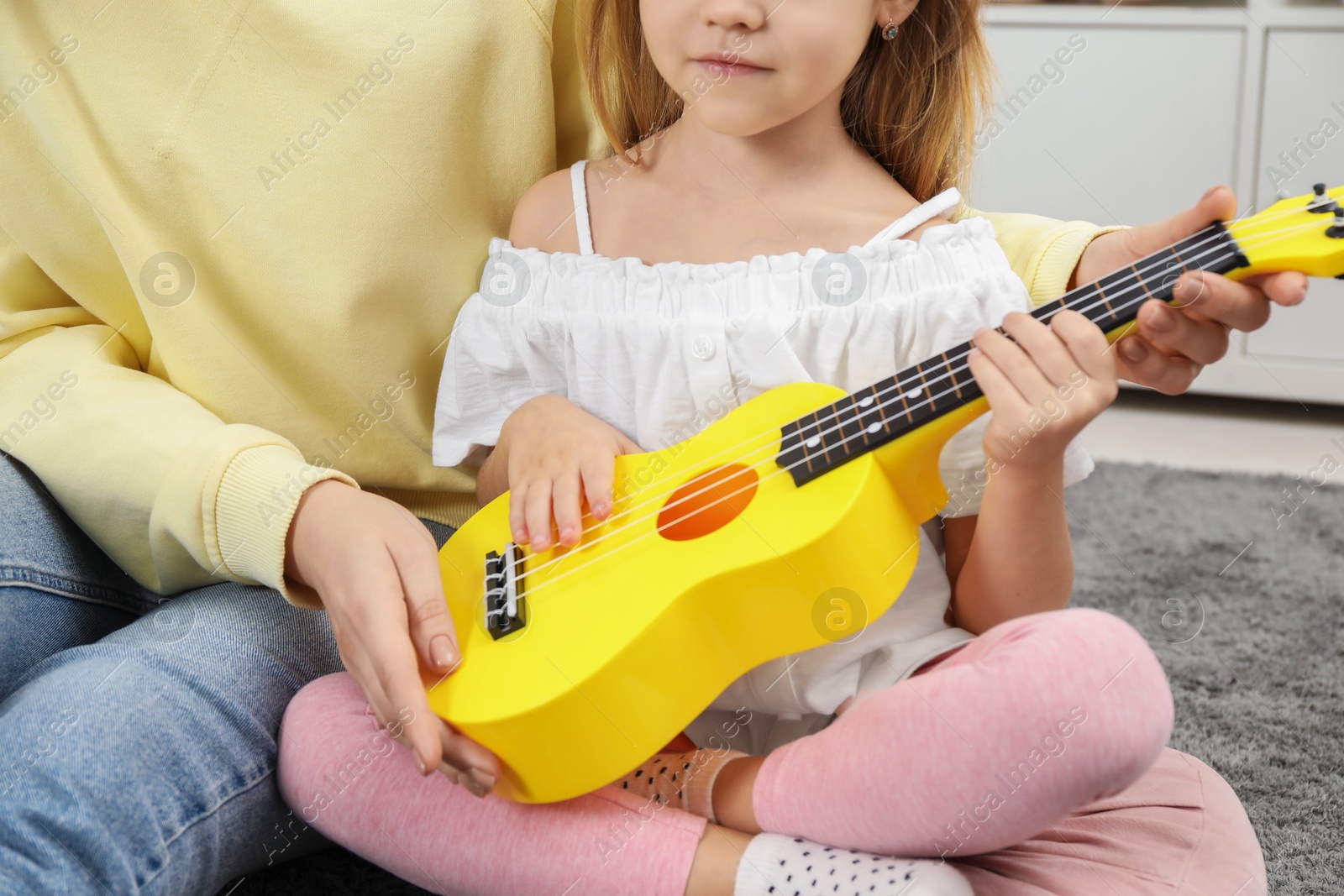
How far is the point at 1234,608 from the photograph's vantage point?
118cm

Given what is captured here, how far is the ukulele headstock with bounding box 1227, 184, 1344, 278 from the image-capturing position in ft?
1.87

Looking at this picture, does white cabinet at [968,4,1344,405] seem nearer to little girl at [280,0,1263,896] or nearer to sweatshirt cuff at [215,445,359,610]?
little girl at [280,0,1263,896]

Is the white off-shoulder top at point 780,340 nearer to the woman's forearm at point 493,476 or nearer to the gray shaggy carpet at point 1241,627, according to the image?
the woman's forearm at point 493,476

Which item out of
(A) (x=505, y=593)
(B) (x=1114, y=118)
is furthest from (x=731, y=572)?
(B) (x=1114, y=118)

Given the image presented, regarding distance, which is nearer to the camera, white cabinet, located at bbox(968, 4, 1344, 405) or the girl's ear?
the girl's ear

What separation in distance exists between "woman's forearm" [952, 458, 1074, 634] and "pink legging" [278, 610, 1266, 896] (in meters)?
0.06

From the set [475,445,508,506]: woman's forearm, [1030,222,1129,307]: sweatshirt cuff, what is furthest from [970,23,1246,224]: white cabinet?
[475,445,508,506]: woman's forearm

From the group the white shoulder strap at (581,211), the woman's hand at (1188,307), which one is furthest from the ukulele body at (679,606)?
the white shoulder strap at (581,211)

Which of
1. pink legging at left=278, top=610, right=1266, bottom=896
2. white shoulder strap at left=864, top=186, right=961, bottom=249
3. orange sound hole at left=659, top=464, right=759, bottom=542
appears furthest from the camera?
white shoulder strap at left=864, top=186, right=961, bottom=249

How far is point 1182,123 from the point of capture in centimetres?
182

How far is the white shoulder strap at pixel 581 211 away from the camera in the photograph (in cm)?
86

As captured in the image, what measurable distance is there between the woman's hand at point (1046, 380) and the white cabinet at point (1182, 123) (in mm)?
1211

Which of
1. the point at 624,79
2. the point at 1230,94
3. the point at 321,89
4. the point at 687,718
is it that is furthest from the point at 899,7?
the point at 1230,94

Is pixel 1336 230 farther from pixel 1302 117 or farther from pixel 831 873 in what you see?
pixel 1302 117
